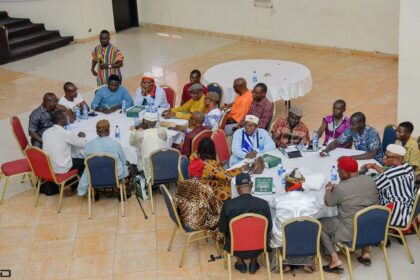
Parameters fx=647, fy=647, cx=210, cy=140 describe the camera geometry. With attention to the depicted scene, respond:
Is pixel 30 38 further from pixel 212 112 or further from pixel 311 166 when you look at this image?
pixel 311 166

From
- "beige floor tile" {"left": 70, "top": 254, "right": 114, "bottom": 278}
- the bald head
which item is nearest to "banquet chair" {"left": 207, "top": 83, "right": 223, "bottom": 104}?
the bald head

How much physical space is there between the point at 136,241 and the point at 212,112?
2.34 metres

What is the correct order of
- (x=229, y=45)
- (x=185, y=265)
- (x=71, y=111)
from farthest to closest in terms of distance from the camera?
(x=229, y=45), (x=71, y=111), (x=185, y=265)

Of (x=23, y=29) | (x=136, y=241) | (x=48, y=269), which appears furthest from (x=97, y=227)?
(x=23, y=29)

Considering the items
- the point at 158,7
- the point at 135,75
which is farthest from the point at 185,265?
the point at 158,7

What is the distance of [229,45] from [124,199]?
8.39 metres

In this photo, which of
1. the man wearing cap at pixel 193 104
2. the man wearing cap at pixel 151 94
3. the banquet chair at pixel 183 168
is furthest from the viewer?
the man wearing cap at pixel 151 94

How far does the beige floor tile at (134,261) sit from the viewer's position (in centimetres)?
687

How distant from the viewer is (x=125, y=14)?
60.0 ft

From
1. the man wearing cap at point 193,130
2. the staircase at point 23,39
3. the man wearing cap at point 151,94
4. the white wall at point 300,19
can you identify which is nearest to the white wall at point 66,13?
the staircase at point 23,39

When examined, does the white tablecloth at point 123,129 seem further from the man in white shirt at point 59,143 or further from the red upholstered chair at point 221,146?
the red upholstered chair at point 221,146

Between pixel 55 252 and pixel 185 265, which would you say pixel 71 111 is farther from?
pixel 185 265

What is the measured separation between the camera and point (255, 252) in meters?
6.27

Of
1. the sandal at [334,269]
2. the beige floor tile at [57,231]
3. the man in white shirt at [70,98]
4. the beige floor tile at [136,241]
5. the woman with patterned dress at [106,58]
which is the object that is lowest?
the sandal at [334,269]
